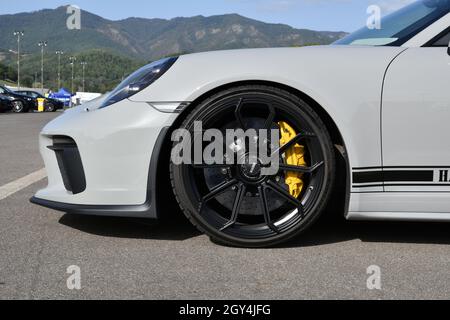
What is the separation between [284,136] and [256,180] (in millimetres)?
259

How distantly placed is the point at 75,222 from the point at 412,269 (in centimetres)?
188

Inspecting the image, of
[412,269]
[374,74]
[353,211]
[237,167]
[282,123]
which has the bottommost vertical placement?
[412,269]

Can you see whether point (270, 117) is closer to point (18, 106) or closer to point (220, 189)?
point (220, 189)

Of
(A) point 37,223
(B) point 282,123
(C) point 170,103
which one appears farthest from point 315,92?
(A) point 37,223

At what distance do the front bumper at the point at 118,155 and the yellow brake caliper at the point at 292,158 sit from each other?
547mm

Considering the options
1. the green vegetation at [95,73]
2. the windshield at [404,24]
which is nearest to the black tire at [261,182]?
the windshield at [404,24]

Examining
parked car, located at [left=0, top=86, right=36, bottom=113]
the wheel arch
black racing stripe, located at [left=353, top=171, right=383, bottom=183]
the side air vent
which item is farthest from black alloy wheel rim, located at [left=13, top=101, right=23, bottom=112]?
black racing stripe, located at [left=353, top=171, right=383, bottom=183]

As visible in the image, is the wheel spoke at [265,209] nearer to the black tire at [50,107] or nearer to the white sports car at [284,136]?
the white sports car at [284,136]

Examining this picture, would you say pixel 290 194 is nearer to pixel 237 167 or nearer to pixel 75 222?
pixel 237 167

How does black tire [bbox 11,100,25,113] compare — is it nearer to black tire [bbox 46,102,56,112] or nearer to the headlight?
black tire [bbox 46,102,56,112]

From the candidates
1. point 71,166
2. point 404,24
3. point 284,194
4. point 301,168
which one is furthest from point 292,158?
point 71,166

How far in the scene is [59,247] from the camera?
2.72m

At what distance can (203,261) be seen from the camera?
2.51m

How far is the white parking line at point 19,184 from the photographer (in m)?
4.19
